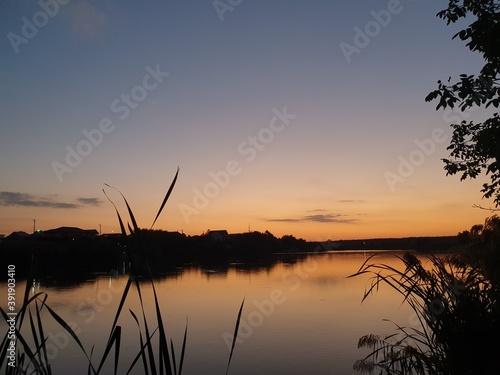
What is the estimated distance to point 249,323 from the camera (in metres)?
22.1

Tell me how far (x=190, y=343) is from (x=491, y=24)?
649 inches

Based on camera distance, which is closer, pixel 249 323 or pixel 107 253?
pixel 249 323

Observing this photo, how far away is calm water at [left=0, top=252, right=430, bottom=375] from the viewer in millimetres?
15391

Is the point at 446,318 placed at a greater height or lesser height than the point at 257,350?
greater

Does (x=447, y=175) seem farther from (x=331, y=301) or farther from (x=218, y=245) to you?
(x=218, y=245)

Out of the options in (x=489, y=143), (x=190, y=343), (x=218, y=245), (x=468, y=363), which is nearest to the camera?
(x=468, y=363)

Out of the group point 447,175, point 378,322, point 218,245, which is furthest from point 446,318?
point 218,245

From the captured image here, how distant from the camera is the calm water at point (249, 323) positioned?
1539 cm

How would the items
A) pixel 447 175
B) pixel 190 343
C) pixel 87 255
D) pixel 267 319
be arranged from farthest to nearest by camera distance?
pixel 87 255, pixel 267 319, pixel 190 343, pixel 447 175

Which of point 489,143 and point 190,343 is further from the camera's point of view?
point 190,343

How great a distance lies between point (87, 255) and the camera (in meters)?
52.7

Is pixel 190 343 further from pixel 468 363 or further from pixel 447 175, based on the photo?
pixel 468 363

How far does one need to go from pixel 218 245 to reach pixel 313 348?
71.6 m

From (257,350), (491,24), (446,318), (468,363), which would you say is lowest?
(257,350)
